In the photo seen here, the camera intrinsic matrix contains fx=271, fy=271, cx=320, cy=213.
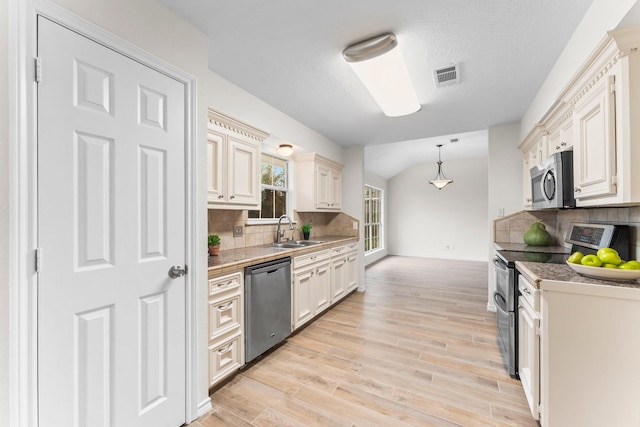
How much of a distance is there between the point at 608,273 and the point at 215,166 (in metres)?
2.63

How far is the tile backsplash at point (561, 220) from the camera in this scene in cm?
171

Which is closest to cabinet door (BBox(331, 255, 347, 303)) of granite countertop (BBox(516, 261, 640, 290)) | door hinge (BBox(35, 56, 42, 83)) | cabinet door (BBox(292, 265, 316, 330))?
cabinet door (BBox(292, 265, 316, 330))

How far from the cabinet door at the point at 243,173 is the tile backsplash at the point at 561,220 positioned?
2829 mm

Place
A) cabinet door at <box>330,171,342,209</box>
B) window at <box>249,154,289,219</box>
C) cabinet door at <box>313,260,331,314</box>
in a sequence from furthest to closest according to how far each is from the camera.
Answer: cabinet door at <box>330,171,342,209</box> → window at <box>249,154,289,219</box> → cabinet door at <box>313,260,331,314</box>

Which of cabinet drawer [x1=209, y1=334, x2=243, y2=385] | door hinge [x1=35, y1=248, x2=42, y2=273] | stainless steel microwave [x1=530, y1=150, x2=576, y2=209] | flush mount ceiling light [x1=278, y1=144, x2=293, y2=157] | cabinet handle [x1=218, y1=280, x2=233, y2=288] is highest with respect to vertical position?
flush mount ceiling light [x1=278, y1=144, x2=293, y2=157]

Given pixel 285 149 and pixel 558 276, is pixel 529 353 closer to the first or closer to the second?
pixel 558 276

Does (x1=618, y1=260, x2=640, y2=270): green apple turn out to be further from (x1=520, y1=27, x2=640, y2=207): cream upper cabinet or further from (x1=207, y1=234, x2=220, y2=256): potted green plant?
(x1=207, y1=234, x2=220, y2=256): potted green plant

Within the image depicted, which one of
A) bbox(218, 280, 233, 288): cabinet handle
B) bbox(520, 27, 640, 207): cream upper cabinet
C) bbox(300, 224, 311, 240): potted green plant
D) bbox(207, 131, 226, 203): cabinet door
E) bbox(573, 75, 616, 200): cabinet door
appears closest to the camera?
bbox(520, 27, 640, 207): cream upper cabinet

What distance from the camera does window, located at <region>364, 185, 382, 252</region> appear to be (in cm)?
707

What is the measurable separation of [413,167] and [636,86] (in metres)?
6.98

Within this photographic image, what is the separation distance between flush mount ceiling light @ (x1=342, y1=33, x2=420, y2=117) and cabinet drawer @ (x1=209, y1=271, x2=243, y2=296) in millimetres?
1829

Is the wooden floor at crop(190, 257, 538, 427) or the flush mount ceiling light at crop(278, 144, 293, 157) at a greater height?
the flush mount ceiling light at crop(278, 144, 293, 157)

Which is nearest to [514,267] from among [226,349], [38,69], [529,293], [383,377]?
[529,293]

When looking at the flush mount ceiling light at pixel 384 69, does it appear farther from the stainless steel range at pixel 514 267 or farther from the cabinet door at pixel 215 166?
the stainless steel range at pixel 514 267
